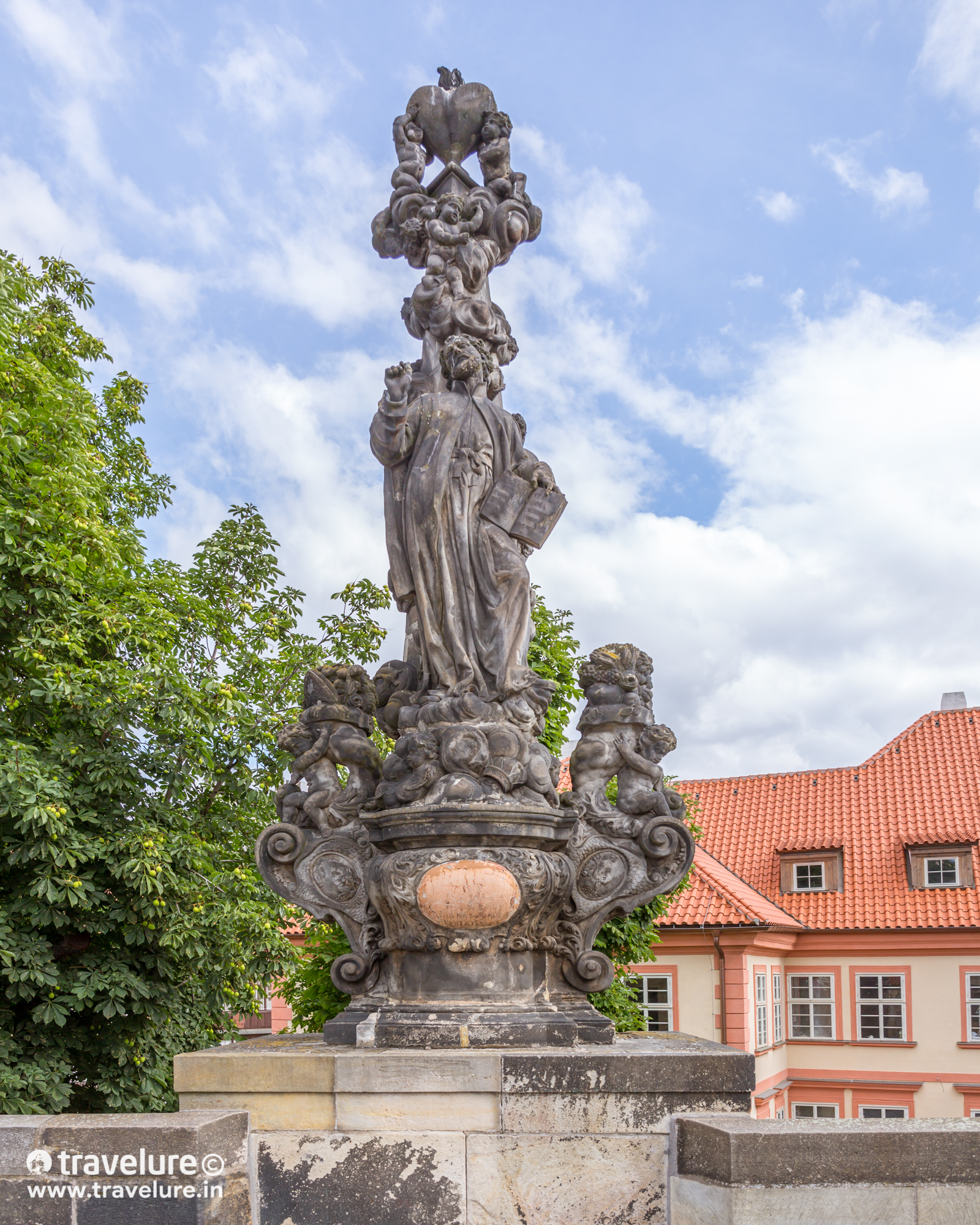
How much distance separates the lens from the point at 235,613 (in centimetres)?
1315

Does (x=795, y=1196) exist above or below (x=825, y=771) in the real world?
below

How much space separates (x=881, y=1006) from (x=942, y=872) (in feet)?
10.6

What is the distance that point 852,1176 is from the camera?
3670 mm

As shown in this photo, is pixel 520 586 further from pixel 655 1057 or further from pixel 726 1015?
pixel 726 1015

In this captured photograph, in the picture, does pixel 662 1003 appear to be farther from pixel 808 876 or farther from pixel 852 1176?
pixel 852 1176

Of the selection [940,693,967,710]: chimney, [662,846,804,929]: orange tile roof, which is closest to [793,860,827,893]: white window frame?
[662,846,804,929]: orange tile roof

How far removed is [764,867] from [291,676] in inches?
684

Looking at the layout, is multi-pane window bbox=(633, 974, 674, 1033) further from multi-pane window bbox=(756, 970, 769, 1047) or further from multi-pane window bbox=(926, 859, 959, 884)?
multi-pane window bbox=(926, 859, 959, 884)

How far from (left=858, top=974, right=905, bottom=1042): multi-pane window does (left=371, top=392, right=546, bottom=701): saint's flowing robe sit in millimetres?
22170

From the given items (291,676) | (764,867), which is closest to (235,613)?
(291,676)

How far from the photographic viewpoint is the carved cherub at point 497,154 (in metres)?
6.31

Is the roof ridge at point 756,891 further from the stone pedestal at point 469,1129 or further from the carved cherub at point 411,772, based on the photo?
the stone pedestal at point 469,1129

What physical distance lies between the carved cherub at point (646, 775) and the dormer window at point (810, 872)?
2183cm

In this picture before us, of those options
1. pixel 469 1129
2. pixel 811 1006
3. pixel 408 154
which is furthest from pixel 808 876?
pixel 469 1129
